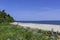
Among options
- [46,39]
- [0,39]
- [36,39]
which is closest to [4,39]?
[0,39]

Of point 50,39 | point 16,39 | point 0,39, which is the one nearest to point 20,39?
point 16,39

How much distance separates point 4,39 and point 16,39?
2.08 feet

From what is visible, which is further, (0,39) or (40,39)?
(40,39)

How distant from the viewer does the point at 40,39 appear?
329 inches

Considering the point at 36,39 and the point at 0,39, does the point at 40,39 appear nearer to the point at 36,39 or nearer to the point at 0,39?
the point at 36,39

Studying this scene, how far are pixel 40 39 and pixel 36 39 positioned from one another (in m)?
0.30

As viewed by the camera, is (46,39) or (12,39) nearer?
(12,39)

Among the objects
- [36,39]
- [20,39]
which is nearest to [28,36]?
[36,39]

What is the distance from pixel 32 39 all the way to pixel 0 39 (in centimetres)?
110

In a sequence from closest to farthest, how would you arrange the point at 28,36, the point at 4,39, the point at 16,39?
1. the point at 16,39
2. the point at 4,39
3. the point at 28,36

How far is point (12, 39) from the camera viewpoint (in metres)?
7.19

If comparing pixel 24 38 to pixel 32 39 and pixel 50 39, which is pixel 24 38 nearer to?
pixel 32 39

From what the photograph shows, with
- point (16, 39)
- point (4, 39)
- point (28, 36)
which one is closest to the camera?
point (16, 39)

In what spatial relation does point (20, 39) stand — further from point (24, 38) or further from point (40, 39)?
point (40, 39)
